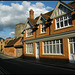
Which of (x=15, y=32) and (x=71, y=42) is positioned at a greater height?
(x=15, y=32)

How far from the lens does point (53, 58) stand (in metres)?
16.1

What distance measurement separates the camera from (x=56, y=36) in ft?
52.4

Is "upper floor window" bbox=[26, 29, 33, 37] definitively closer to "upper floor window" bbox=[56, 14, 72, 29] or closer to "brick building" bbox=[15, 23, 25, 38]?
"upper floor window" bbox=[56, 14, 72, 29]

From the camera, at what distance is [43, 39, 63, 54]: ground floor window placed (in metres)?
15.4

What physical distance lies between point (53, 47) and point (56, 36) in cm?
192

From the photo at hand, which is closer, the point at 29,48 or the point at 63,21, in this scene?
the point at 63,21

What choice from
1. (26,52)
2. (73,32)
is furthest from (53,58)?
(26,52)

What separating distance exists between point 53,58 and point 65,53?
249 centimetres

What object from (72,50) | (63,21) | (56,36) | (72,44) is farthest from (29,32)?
(72,50)

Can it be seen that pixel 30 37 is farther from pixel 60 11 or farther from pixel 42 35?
pixel 60 11

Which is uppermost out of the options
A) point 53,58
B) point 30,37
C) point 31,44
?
point 30,37

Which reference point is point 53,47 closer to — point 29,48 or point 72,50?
point 72,50

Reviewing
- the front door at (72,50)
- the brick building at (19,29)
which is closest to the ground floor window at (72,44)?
the front door at (72,50)

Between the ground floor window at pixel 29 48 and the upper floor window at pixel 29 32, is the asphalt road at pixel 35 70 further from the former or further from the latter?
the upper floor window at pixel 29 32
